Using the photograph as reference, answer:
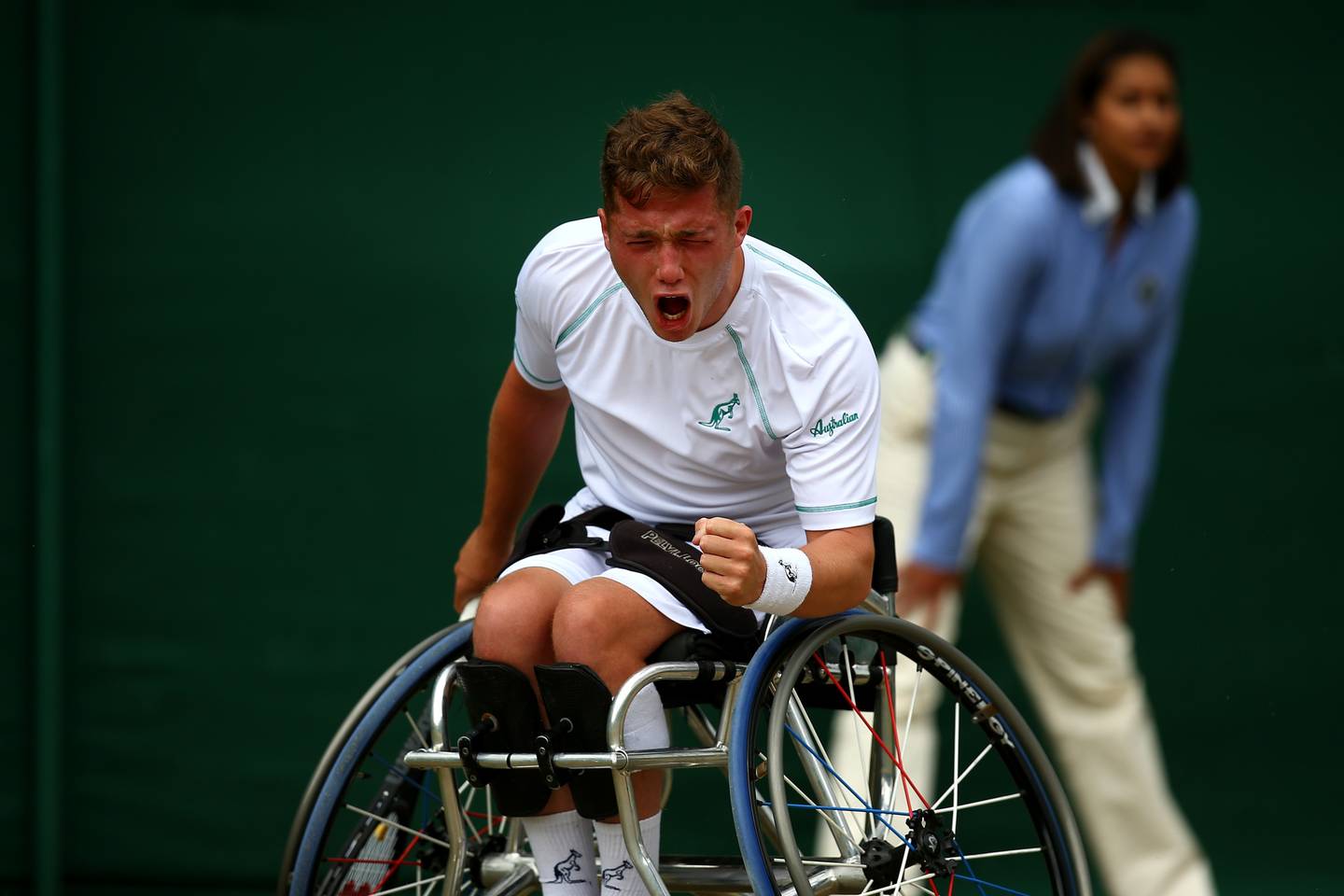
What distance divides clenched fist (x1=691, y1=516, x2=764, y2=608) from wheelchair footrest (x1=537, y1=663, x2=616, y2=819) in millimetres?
238

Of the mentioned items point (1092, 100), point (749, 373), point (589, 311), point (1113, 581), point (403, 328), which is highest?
point (1092, 100)

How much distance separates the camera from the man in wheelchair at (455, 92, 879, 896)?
92.6 inches

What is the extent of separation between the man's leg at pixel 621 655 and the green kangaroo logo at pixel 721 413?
0.27 meters

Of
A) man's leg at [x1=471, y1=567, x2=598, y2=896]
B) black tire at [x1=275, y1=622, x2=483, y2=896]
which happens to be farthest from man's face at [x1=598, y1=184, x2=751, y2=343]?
black tire at [x1=275, y1=622, x2=483, y2=896]

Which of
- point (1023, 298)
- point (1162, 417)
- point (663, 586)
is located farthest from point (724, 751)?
point (1162, 417)

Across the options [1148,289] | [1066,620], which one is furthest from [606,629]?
[1148,289]

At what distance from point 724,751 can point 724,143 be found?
31.3 inches

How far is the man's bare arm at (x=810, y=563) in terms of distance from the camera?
2.22 meters

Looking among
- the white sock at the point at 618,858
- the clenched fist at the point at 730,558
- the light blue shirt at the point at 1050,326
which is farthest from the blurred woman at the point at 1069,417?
the clenched fist at the point at 730,558

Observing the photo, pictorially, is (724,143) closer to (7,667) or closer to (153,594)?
(153,594)

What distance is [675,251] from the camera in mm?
2350

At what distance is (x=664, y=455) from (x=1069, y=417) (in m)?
1.36

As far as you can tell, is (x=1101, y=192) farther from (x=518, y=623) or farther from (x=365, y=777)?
(x=365, y=777)

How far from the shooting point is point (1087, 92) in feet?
12.1
